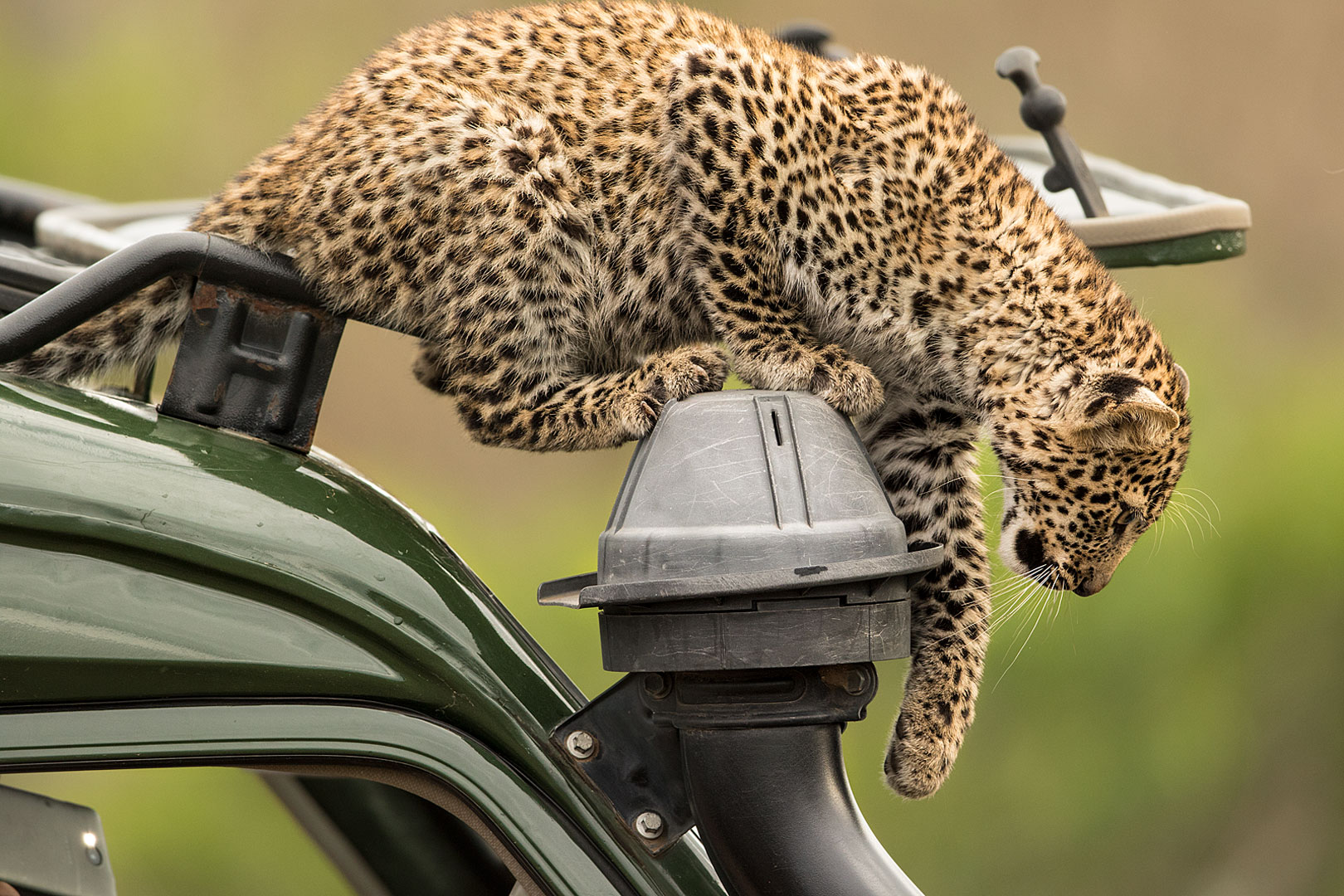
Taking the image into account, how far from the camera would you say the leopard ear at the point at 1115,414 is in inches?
96.3

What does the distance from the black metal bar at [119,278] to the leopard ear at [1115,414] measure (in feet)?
4.81

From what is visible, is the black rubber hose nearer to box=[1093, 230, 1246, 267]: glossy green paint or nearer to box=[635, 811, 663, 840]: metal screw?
box=[635, 811, 663, 840]: metal screw

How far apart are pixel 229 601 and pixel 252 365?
379 mm

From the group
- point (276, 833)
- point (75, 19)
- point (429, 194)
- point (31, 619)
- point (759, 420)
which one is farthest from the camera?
point (75, 19)

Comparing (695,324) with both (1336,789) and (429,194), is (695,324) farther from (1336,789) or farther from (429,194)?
(1336,789)

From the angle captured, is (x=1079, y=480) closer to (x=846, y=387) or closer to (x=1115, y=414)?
(x=1115, y=414)

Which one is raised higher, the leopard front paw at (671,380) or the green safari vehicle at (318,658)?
the leopard front paw at (671,380)

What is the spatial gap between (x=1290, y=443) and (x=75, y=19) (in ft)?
29.5

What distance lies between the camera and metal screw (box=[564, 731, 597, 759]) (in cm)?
170

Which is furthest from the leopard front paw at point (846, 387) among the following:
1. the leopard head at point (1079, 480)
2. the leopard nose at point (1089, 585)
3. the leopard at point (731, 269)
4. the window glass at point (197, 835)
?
the window glass at point (197, 835)

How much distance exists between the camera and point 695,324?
2.73 meters

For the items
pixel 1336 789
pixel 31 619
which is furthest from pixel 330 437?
pixel 31 619

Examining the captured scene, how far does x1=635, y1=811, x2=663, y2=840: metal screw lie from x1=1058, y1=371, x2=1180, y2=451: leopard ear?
1214 mm

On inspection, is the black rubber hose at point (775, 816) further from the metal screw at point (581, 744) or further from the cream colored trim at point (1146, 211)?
the cream colored trim at point (1146, 211)
